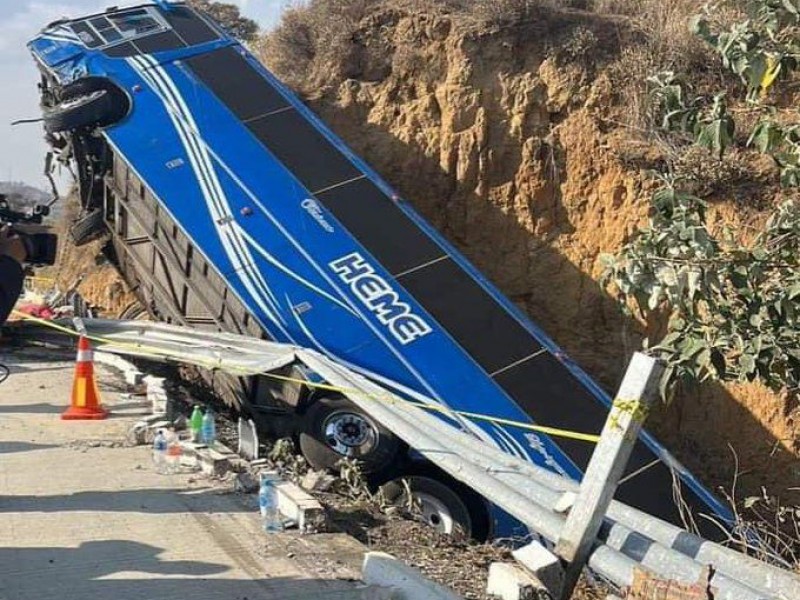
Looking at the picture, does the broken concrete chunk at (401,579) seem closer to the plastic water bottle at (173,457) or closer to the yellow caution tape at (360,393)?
the yellow caution tape at (360,393)

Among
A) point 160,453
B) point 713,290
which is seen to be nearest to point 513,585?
point 713,290

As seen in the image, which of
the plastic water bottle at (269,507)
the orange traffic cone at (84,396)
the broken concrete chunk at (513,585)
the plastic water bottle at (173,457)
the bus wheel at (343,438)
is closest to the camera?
the broken concrete chunk at (513,585)

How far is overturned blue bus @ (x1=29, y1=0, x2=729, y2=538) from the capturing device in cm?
748

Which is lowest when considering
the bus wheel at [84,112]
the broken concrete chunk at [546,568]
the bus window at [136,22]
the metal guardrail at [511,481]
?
the broken concrete chunk at [546,568]

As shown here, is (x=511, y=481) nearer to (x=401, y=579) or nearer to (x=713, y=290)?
(x=401, y=579)

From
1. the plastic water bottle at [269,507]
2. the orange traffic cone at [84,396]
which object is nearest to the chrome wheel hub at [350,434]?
the plastic water bottle at [269,507]

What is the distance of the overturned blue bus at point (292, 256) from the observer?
7477mm

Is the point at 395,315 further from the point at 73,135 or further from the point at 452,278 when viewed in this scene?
the point at 73,135

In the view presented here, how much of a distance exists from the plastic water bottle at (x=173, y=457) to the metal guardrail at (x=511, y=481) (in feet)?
3.45

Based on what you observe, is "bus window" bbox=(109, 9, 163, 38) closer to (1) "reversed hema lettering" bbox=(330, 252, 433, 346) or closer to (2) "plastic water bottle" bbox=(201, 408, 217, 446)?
(1) "reversed hema lettering" bbox=(330, 252, 433, 346)

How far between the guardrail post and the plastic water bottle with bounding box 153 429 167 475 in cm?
340

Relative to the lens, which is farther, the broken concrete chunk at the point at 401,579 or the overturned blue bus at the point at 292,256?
the overturned blue bus at the point at 292,256

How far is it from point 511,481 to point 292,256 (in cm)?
364

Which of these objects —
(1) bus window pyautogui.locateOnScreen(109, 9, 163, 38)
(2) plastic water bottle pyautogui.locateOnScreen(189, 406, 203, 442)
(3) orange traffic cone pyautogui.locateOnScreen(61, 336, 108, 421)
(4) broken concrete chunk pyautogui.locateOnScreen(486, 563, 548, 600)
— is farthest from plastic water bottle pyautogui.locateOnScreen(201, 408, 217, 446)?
(1) bus window pyautogui.locateOnScreen(109, 9, 163, 38)
